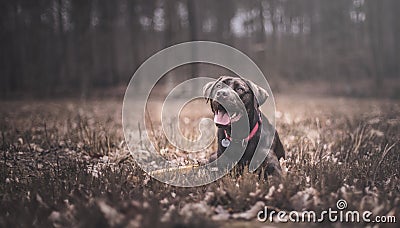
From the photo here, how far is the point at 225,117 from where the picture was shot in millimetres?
5383

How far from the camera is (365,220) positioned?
3.71 metres

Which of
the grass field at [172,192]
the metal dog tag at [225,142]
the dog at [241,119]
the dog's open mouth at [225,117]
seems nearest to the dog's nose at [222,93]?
the dog at [241,119]

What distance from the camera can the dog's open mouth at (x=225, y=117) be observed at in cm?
535

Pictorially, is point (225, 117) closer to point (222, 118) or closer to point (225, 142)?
point (222, 118)

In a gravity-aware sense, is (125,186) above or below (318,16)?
below

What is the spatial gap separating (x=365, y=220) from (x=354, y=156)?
9.18ft

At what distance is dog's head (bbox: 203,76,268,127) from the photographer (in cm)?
519

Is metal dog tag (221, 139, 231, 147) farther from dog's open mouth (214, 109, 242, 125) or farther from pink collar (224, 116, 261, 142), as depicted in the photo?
dog's open mouth (214, 109, 242, 125)

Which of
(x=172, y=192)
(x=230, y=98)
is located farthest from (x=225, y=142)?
(x=172, y=192)

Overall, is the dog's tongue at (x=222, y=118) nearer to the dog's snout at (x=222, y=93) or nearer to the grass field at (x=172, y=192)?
the dog's snout at (x=222, y=93)

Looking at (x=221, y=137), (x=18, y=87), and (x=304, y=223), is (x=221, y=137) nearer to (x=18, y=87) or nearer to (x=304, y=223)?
(x=304, y=223)

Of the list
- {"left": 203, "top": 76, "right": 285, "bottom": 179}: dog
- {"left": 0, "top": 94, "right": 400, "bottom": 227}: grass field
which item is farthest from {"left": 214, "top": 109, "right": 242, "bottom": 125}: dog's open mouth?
{"left": 0, "top": 94, "right": 400, "bottom": 227}: grass field

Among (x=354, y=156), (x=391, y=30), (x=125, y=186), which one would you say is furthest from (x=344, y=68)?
(x=125, y=186)

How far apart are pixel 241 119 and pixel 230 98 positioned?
1.33 feet
